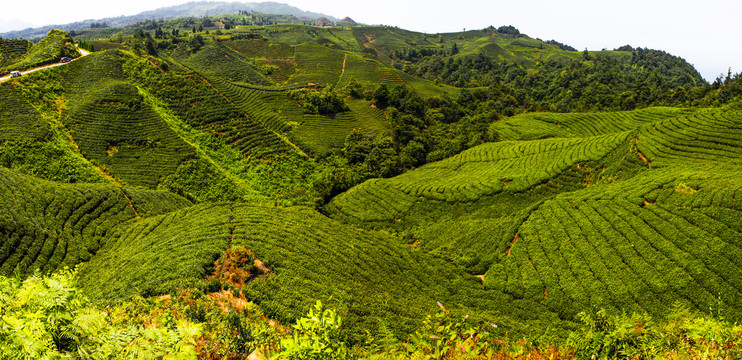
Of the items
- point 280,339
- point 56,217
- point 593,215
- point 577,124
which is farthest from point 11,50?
point 577,124

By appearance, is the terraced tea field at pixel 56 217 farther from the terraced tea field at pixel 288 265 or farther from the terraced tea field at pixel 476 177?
the terraced tea field at pixel 476 177

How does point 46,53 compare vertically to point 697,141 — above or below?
above

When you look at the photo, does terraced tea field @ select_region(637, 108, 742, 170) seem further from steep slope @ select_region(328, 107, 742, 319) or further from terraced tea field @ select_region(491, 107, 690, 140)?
terraced tea field @ select_region(491, 107, 690, 140)

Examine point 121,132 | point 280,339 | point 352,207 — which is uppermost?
point 280,339

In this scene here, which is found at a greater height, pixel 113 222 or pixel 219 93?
pixel 219 93

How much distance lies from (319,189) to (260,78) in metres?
56.0

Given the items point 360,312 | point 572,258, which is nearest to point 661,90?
point 572,258

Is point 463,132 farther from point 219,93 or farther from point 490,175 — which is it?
point 219,93

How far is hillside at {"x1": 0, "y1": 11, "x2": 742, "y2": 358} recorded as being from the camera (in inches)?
736

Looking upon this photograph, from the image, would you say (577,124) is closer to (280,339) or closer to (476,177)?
(476,177)

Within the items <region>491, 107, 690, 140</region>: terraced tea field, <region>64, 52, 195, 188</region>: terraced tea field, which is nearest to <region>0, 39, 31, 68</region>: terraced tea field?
<region>64, 52, 195, 188</region>: terraced tea field

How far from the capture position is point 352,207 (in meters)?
40.9

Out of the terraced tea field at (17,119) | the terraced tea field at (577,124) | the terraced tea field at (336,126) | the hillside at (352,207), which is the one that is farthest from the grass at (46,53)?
the terraced tea field at (577,124)

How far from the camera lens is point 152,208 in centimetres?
3450
